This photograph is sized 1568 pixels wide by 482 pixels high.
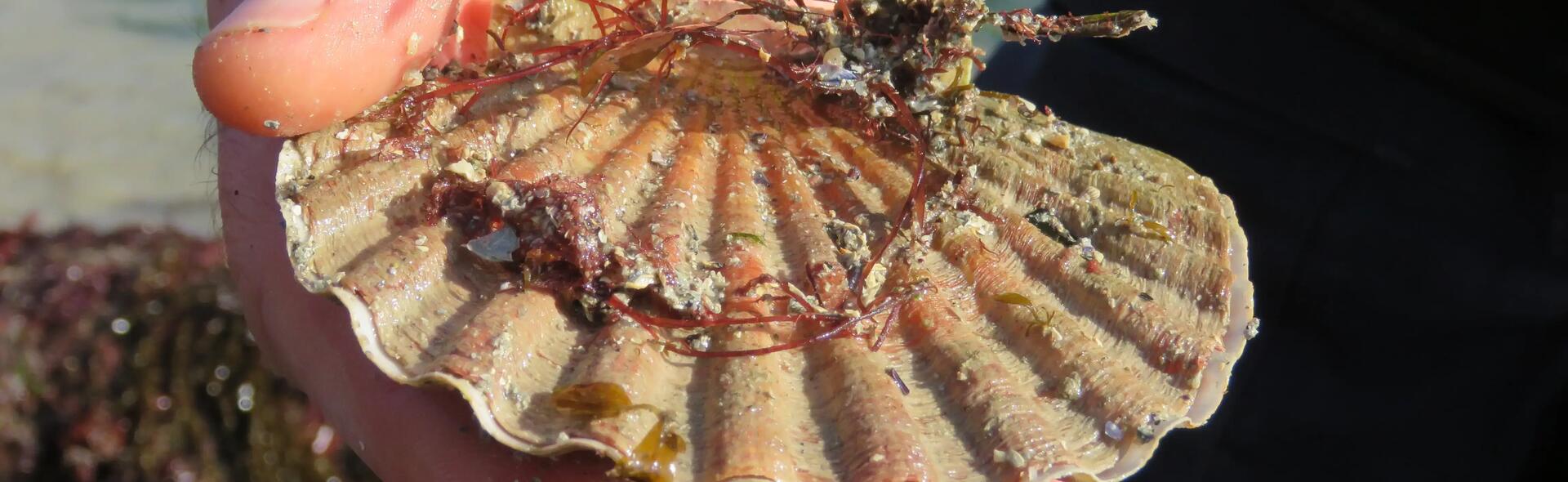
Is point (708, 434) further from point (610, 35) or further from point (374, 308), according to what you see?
point (610, 35)

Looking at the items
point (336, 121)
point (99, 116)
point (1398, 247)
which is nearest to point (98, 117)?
point (99, 116)

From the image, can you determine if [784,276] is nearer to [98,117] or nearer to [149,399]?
[149,399]

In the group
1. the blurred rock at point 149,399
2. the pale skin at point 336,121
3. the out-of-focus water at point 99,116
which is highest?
the pale skin at point 336,121

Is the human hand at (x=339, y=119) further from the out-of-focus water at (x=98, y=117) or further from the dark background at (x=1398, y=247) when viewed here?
the out-of-focus water at (x=98, y=117)

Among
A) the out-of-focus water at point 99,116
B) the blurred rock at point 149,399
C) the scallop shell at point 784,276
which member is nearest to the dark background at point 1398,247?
the scallop shell at point 784,276

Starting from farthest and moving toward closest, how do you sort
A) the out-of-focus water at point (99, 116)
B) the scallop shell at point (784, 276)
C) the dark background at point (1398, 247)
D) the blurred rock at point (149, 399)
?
the out-of-focus water at point (99, 116), the blurred rock at point (149, 399), the dark background at point (1398, 247), the scallop shell at point (784, 276)

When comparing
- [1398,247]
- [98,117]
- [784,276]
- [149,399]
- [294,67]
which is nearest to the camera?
[294,67]

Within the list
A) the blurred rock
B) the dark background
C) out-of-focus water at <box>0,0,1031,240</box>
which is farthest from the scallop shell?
out-of-focus water at <box>0,0,1031,240</box>
